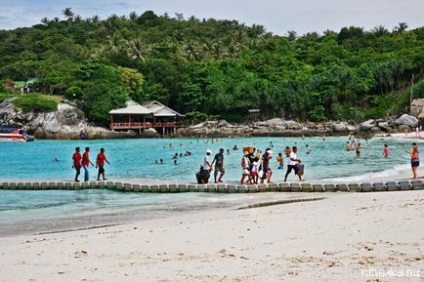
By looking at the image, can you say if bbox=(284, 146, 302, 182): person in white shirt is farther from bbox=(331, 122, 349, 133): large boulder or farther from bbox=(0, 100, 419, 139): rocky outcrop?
bbox=(0, 100, 419, 139): rocky outcrop

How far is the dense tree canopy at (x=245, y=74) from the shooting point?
82.9 m

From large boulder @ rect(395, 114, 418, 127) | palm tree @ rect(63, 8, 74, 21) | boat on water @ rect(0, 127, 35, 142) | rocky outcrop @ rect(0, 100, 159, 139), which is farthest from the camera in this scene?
palm tree @ rect(63, 8, 74, 21)

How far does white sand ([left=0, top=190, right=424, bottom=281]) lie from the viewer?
299 inches

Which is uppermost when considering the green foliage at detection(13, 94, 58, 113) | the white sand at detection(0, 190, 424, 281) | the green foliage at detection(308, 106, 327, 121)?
the green foliage at detection(13, 94, 58, 113)

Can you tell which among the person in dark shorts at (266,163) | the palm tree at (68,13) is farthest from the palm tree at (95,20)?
the person in dark shorts at (266,163)

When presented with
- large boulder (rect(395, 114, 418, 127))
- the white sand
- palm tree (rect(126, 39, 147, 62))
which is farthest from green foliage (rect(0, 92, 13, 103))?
the white sand

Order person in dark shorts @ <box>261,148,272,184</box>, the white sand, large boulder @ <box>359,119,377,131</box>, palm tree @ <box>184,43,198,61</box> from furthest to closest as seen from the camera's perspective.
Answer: palm tree @ <box>184,43,198,61</box> < large boulder @ <box>359,119,377,131</box> < person in dark shorts @ <box>261,148,272,184</box> < the white sand

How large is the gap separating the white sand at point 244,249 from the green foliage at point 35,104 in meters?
72.4

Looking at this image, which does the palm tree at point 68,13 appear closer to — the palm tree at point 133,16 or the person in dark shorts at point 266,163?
the palm tree at point 133,16

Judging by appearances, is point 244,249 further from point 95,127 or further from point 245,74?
point 245,74

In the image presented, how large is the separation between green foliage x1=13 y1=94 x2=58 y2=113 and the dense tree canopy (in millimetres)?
4845

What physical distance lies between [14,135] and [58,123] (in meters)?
6.81

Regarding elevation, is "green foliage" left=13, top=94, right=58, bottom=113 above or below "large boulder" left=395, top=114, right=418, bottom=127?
above

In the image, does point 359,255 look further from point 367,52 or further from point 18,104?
point 367,52
